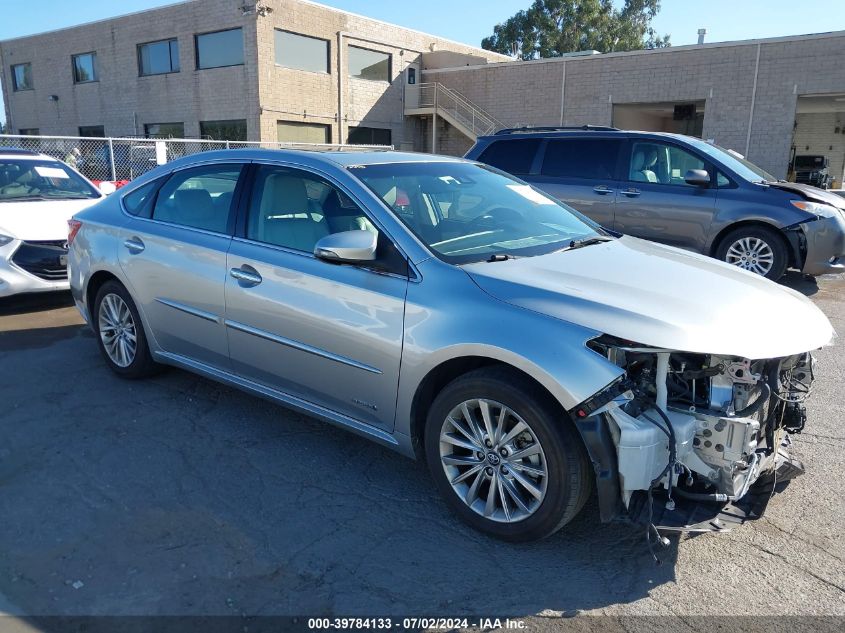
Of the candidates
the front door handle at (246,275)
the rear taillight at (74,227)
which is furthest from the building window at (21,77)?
the front door handle at (246,275)

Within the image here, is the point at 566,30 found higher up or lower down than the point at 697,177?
higher up

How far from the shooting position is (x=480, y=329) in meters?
2.92

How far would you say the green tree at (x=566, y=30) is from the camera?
171 feet

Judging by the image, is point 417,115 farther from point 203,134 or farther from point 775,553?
point 775,553

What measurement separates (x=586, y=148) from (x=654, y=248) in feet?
17.6

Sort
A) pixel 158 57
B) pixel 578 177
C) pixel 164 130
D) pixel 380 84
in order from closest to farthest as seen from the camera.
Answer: pixel 578 177
pixel 158 57
pixel 164 130
pixel 380 84

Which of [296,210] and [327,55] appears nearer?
[296,210]

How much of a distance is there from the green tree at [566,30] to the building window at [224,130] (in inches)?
1380

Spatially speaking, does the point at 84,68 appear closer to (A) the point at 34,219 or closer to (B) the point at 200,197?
(A) the point at 34,219

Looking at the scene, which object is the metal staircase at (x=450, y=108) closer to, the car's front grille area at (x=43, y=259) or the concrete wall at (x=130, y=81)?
the concrete wall at (x=130, y=81)

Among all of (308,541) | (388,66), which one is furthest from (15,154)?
(388,66)

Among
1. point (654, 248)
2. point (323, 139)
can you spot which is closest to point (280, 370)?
point (654, 248)

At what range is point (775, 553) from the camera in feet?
9.75

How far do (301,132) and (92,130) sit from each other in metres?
11.6
